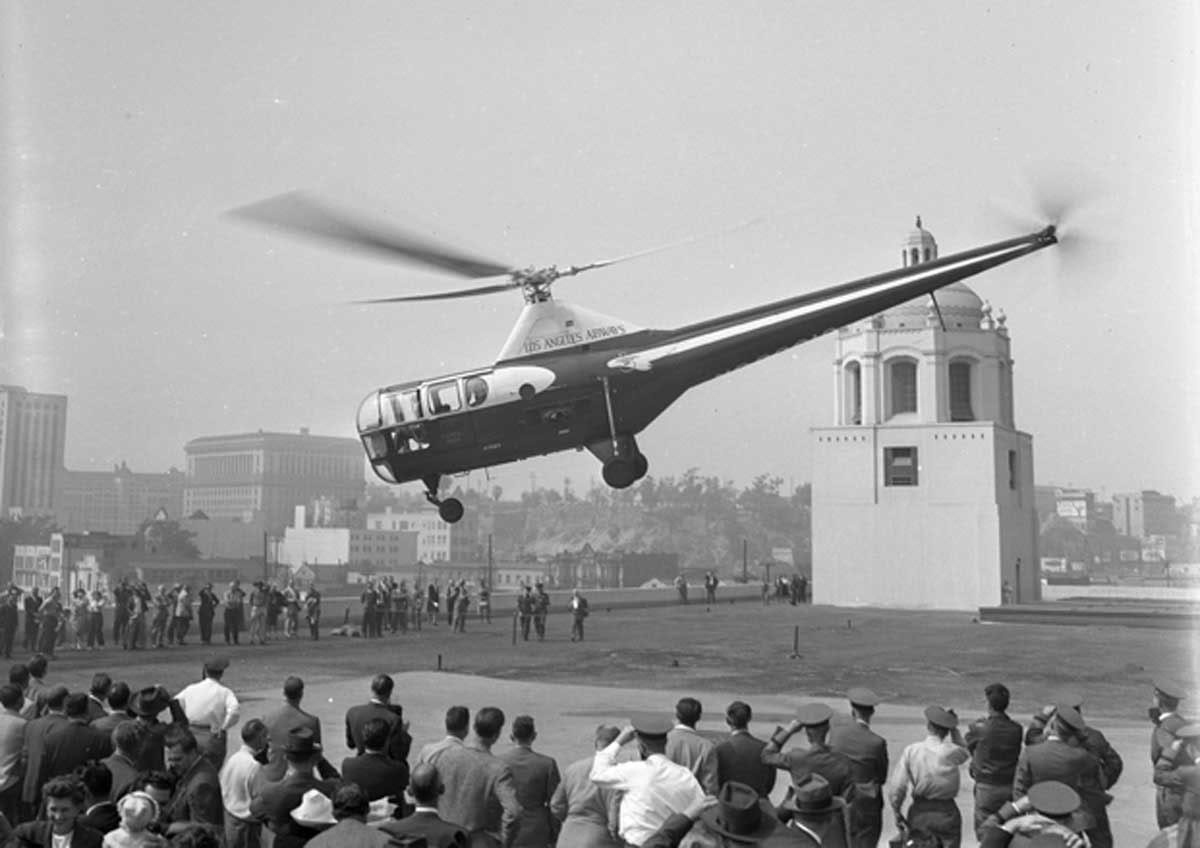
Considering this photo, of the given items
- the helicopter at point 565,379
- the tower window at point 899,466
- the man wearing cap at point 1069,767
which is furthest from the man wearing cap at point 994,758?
the tower window at point 899,466

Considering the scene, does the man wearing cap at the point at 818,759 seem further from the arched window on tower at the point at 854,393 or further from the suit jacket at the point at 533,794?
the arched window on tower at the point at 854,393

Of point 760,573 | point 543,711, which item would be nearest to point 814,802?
point 543,711

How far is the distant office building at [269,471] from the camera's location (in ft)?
71.1

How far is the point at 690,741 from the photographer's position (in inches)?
256

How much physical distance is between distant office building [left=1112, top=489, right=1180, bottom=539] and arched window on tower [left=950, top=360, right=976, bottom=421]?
9755 mm

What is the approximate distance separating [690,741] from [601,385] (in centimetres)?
899

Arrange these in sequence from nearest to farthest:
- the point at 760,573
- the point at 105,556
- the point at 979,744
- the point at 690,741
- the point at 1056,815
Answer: the point at 1056,815 → the point at 690,741 → the point at 979,744 → the point at 105,556 → the point at 760,573

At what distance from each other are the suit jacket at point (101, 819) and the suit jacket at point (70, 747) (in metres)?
2.39

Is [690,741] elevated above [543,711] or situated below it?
above

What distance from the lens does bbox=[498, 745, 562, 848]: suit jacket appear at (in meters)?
6.01

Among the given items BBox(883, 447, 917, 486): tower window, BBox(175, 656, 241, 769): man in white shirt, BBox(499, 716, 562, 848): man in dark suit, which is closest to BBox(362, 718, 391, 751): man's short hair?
BBox(499, 716, 562, 848): man in dark suit

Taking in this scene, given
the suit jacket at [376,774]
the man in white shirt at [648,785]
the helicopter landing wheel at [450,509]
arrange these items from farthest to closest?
the helicopter landing wheel at [450,509]
the suit jacket at [376,774]
the man in white shirt at [648,785]

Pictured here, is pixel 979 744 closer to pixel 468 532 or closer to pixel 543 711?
pixel 543 711

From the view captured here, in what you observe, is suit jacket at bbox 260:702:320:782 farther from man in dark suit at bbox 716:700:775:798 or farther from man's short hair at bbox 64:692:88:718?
man in dark suit at bbox 716:700:775:798
